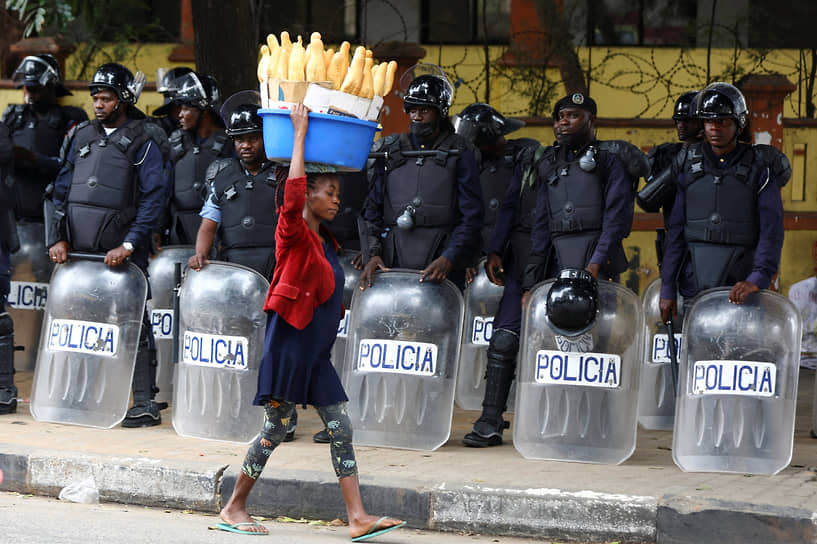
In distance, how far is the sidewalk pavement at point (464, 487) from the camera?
559 cm

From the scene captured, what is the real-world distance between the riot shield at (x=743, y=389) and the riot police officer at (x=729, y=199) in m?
0.22

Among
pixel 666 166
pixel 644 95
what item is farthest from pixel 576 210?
pixel 644 95

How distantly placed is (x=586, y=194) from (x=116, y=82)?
2.82m

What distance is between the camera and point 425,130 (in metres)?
7.38

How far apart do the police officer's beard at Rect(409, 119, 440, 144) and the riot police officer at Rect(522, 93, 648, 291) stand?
2.23 feet

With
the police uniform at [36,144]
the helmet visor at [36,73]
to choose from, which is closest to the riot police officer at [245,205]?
the police uniform at [36,144]

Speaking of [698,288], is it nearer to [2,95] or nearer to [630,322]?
[630,322]

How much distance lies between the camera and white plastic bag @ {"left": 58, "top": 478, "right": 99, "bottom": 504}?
6.35 metres

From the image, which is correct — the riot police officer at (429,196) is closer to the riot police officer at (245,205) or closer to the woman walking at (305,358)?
the riot police officer at (245,205)

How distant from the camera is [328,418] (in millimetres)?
5504

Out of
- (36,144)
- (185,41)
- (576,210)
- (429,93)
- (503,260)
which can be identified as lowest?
(503,260)

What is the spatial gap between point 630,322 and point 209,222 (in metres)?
2.39

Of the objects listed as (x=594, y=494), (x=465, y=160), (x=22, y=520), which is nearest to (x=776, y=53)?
(x=465, y=160)

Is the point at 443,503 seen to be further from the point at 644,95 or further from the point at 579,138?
the point at 644,95
